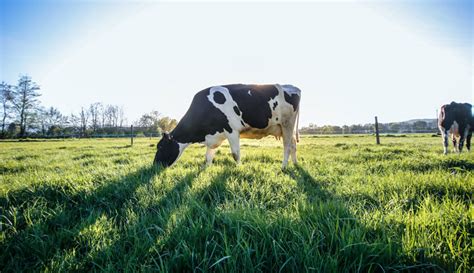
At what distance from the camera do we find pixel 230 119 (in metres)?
5.72

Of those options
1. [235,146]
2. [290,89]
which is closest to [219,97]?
[235,146]

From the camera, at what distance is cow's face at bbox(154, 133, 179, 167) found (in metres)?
5.55

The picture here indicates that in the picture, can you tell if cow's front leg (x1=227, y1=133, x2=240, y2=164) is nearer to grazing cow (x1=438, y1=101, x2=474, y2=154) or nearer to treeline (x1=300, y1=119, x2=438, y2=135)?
grazing cow (x1=438, y1=101, x2=474, y2=154)

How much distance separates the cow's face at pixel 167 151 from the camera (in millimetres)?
5547

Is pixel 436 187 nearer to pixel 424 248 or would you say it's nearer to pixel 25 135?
pixel 424 248

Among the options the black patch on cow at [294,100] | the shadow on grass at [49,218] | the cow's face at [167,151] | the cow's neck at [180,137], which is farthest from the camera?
the black patch on cow at [294,100]

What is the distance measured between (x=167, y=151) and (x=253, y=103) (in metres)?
2.66

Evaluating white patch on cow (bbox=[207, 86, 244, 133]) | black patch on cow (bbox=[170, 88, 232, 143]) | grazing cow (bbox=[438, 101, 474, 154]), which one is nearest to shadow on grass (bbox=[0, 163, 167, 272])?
black patch on cow (bbox=[170, 88, 232, 143])

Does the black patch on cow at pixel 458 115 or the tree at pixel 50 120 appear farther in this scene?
the tree at pixel 50 120

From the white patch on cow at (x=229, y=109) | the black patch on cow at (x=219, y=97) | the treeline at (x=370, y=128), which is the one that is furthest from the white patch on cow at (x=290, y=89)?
the treeline at (x=370, y=128)

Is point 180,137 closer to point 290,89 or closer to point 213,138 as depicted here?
point 213,138

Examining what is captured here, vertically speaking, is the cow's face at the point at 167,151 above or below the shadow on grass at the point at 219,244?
above

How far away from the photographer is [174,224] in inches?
69.9

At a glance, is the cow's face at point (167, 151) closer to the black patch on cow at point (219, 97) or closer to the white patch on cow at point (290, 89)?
the black patch on cow at point (219, 97)
